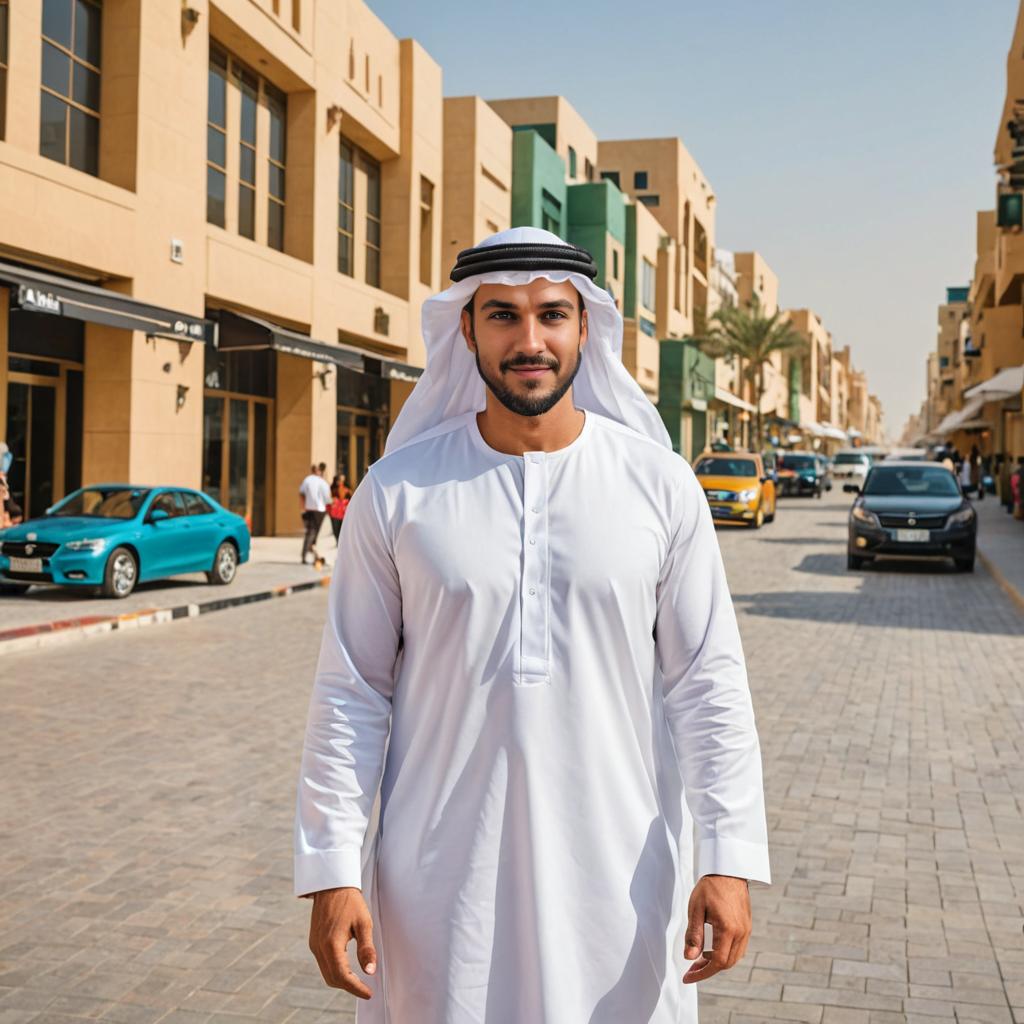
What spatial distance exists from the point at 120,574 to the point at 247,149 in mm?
12845

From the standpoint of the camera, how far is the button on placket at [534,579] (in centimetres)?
225

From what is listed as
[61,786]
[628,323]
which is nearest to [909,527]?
[61,786]

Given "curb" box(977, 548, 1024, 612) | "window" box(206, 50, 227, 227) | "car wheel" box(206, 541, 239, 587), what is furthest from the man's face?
"window" box(206, 50, 227, 227)

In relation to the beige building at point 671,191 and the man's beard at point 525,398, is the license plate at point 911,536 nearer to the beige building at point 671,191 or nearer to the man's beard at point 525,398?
the man's beard at point 525,398

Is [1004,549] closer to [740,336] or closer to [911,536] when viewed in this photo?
[911,536]

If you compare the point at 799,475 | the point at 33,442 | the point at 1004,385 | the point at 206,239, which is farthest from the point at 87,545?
the point at 799,475

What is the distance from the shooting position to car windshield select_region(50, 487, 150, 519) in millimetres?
16344

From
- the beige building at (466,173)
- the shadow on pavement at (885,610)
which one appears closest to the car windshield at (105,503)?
the shadow on pavement at (885,610)

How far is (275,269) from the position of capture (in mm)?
25312

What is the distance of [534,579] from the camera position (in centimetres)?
229

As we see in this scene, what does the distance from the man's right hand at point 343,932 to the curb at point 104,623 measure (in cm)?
1015

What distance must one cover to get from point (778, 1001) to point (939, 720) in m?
4.92

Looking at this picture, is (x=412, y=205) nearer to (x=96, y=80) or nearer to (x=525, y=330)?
(x=96, y=80)

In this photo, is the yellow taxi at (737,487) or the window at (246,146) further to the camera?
the yellow taxi at (737,487)
